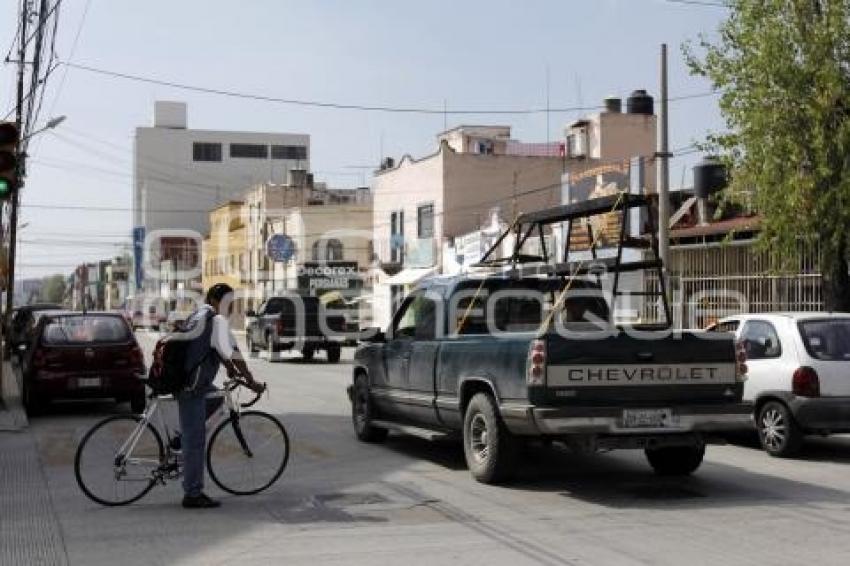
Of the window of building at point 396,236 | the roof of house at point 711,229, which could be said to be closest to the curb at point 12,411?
the roof of house at point 711,229

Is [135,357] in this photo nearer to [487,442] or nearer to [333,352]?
[487,442]

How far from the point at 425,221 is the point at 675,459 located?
3563cm

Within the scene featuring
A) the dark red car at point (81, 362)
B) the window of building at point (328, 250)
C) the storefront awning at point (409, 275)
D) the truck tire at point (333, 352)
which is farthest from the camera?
the window of building at point (328, 250)

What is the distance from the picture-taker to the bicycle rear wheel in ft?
29.2

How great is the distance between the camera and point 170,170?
399 feet

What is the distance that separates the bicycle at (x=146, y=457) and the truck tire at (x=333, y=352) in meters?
21.8

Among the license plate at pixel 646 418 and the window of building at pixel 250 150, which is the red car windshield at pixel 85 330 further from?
the window of building at pixel 250 150

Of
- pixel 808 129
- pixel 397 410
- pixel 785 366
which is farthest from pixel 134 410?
pixel 808 129

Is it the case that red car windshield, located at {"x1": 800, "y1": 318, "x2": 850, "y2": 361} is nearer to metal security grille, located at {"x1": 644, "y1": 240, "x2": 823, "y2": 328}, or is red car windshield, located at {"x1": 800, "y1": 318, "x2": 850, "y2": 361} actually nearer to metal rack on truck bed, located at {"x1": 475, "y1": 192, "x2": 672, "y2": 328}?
metal rack on truck bed, located at {"x1": 475, "y1": 192, "x2": 672, "y2": 328}

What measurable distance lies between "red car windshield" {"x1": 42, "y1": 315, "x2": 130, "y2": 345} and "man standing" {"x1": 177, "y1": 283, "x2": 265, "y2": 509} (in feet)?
25.5

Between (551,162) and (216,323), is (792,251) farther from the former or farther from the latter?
(551,162)

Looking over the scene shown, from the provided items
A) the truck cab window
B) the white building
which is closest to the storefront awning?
the truck cab window

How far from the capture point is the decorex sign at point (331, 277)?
5750 centimetres

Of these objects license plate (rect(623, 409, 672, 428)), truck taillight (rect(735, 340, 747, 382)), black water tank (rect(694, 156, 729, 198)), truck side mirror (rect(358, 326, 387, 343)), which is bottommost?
license plate (rect(623, 409, 672, 428))
